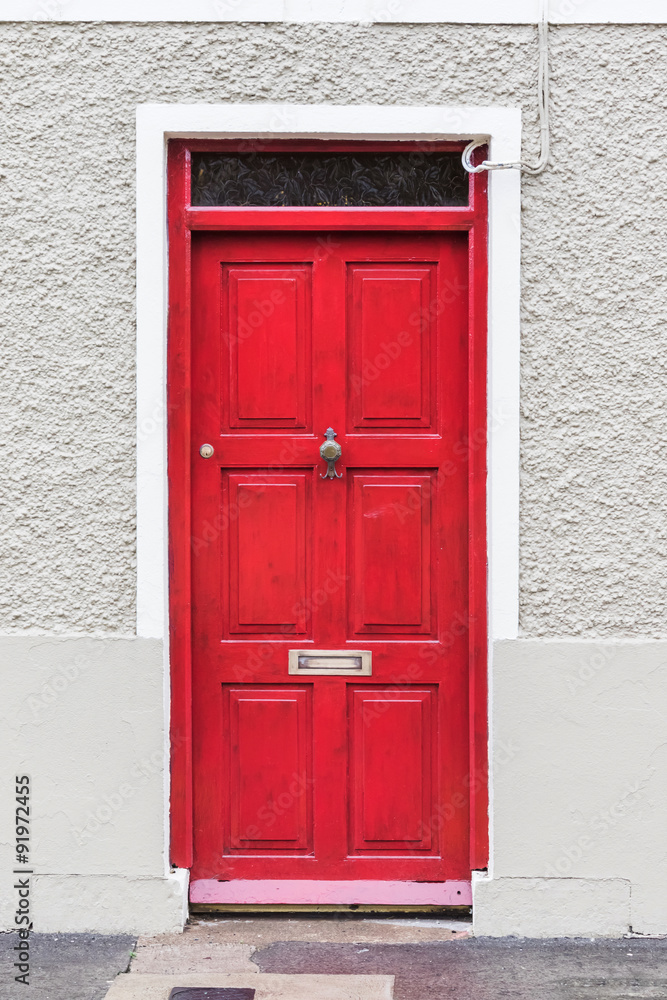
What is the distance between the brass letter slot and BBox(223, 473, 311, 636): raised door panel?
97 mm

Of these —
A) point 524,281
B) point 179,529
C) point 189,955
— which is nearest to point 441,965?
point 189,955

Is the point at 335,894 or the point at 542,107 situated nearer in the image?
the point at 542,107

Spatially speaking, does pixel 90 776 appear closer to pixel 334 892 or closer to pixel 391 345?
pixel 334 892

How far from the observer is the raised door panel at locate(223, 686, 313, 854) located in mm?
3854

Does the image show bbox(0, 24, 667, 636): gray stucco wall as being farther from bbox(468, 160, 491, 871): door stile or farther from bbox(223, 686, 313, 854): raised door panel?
bbox(223, 686, 313, 854): raised door panel

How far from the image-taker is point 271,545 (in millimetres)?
3838

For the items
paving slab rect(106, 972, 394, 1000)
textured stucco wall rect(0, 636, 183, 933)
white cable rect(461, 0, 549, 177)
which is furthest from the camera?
textured stucco wall rect(0, 636, 183, 933)

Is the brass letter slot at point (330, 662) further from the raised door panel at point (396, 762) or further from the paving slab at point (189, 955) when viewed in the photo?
the paving slab at point (189, 955)

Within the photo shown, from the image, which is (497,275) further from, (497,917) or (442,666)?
(497,917)

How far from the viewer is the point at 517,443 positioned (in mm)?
3645

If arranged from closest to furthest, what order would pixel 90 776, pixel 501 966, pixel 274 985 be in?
pixel 274 985
pixel 501 966
pixel 90 776
